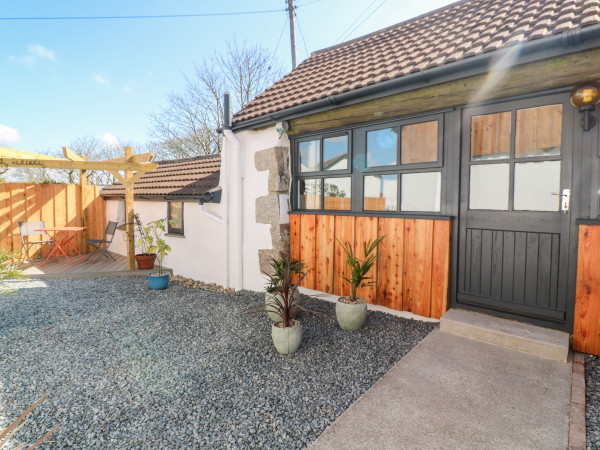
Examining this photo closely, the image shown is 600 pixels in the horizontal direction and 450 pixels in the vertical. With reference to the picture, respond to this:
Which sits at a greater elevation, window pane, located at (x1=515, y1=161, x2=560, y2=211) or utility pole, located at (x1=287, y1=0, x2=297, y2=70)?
utility pole, located at (x1=287, y1=0, x2=297, y2=70)

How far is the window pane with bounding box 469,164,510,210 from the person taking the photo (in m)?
3.16

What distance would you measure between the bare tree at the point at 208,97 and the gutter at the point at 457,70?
12794 mm

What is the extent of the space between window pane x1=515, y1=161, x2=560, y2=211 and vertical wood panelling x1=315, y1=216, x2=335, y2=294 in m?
2.20

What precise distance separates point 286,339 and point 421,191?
91.2 inches

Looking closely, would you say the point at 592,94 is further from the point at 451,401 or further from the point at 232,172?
the point at 232,172

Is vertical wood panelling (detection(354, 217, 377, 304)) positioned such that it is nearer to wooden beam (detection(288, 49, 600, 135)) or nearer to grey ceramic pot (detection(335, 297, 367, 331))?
grey ceramic pot (detection(335, 297, 367, 331))

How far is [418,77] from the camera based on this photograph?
126 inches

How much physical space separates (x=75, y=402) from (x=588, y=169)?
15.4ft

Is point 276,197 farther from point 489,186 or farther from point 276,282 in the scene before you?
point 489,186

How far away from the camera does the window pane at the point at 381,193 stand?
391 cm

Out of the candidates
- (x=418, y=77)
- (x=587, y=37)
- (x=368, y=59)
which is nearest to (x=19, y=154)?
(x=368, y=59)

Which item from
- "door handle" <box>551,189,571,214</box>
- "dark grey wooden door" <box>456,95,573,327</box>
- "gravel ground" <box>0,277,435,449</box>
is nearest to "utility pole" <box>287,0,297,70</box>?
"dark grey wooden door" <box>456,95,573,327</box>

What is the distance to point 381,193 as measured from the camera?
159 inches

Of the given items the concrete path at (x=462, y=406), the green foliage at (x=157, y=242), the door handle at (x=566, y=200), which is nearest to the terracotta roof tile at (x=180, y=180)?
the green foliage at (x=157, y=242)
